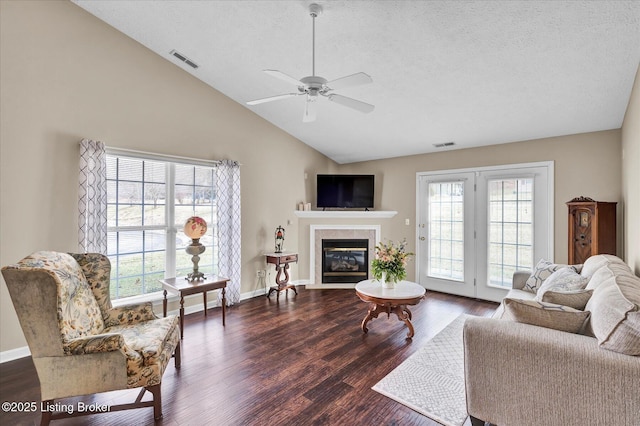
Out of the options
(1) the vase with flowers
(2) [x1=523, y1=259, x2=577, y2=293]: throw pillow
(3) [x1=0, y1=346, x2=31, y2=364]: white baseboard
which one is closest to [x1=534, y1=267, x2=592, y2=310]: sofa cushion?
(2) [x1=523, y1=259, x2=577, y2=293]: throw pillow

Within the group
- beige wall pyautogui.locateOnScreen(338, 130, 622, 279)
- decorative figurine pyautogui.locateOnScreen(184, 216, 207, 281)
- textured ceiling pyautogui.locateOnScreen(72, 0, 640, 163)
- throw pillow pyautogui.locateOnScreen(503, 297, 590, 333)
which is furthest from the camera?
beige wall pyautogui.locateOnScreen(338, 130, 622, 279)

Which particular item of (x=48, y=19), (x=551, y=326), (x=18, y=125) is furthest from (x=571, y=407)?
(x=48, y=19)

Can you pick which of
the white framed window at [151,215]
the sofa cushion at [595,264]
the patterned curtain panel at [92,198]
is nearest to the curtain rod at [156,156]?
the white framed window at [151,215]

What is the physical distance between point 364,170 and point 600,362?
4844mm

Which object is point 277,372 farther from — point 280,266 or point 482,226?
point 482,226

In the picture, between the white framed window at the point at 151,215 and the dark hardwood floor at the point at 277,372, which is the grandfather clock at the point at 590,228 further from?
the white framed window at the point at 151,215

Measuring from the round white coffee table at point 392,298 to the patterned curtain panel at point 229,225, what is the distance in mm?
1909

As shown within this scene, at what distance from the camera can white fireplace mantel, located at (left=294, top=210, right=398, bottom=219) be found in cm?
539

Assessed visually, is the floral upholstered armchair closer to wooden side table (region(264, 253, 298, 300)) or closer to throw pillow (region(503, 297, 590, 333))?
throw pillow (region(503, 297, 590, 333))

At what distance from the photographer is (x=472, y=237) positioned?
471 centimetres

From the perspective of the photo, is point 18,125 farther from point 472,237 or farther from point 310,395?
point 472,237

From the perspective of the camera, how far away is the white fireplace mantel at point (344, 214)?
539cm

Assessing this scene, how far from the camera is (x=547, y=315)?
1756 mm

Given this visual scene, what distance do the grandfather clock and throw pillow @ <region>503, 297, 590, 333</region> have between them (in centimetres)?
227
